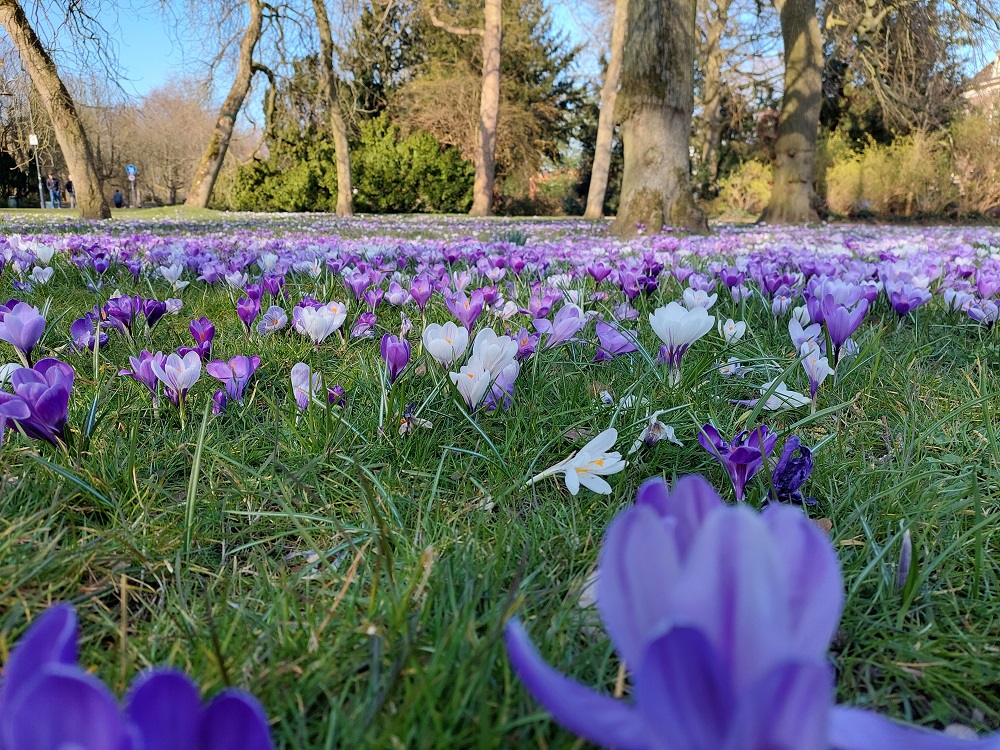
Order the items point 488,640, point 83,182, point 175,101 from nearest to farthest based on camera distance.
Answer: point 488,640, point 83,182, point 175,101

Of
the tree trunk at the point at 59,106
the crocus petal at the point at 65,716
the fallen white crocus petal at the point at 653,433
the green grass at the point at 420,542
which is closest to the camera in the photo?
the crocus petal at the point at 65,716

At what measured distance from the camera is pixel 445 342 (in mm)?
1564

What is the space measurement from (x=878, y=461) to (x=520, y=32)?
35.0 m

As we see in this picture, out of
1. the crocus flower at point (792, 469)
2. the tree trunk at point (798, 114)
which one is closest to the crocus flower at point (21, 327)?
the crocus flower at point (792, 469)

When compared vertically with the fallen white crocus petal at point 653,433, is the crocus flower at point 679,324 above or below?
above

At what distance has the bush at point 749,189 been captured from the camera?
28.0 meters

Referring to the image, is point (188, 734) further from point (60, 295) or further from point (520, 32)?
point (520, 32)

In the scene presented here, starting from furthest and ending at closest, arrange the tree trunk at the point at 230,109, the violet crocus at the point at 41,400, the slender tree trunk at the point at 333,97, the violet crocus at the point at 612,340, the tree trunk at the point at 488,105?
the tree trunk at the point at 488,105 < the slender tree trunk at the point at 333,97 < the tree trunk at the point at 230,109 < the violet crocus at the point at 612,340 < the violet crocus at the point at 41,400

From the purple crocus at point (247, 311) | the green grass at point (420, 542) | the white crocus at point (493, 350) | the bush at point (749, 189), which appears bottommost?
the green grass at point (420, 542)

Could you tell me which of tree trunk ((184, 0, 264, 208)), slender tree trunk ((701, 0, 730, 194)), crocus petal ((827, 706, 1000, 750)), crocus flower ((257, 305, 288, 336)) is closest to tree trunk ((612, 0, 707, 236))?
crocus flower ((257, 305, 288, 336))

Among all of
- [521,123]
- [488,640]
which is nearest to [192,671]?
[488,640]

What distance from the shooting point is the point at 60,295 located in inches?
128

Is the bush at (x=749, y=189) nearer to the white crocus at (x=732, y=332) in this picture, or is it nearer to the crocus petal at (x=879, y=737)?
the white crocus at (x=732, y=332)

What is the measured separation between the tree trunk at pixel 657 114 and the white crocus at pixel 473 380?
7312mm
